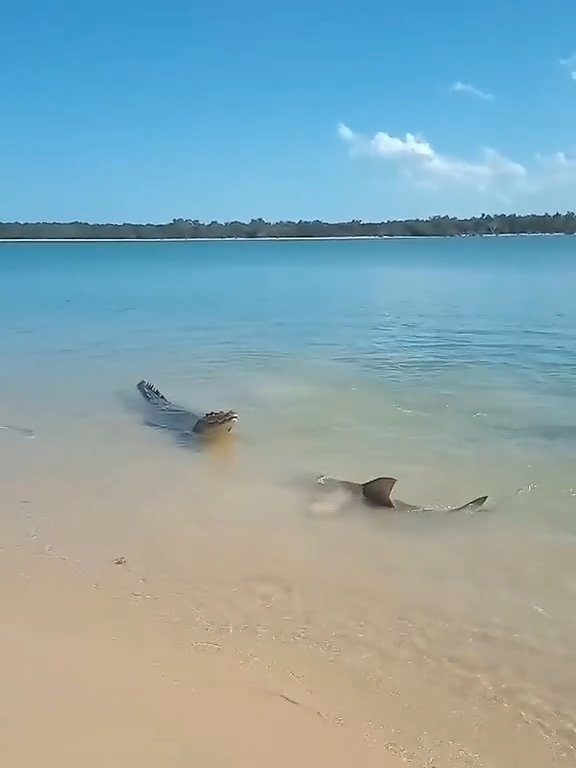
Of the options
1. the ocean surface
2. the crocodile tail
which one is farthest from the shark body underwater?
the crocodile tail

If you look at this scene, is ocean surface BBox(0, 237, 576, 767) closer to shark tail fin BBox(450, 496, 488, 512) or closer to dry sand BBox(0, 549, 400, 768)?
shark tail fin BBox(450, 496, 488, 512)

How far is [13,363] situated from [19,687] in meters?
14.1

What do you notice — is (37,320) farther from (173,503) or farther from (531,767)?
(531,767)

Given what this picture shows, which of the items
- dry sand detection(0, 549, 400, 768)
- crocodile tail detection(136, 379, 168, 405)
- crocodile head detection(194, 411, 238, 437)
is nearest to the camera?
dry sand detection(0, 549, 400, 768)

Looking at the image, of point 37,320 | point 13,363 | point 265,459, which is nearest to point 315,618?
point 265,459

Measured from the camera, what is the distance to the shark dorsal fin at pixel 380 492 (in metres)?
7.50

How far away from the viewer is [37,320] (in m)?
27.3

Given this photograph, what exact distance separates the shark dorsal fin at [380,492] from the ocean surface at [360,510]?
28 centimetres

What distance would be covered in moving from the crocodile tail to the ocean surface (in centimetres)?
32

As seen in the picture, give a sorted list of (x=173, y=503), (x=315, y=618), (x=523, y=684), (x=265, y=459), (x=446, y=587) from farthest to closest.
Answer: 1. (x=265, y=459)
2. (x=173, y=503)
3. (x=446, y=587)
4. (x=315, y=618)
5. (x=523, y=684)

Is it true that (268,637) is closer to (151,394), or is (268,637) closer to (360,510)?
(360,510)

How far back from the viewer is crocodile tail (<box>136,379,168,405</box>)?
1255cm

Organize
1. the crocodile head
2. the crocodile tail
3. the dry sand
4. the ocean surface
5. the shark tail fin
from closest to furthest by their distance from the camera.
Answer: the dry sand, the ocean surface, the shark tail fin, the crocodile head, the crocodile tail

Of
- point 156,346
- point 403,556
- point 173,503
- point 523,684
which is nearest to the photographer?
point 523,684
